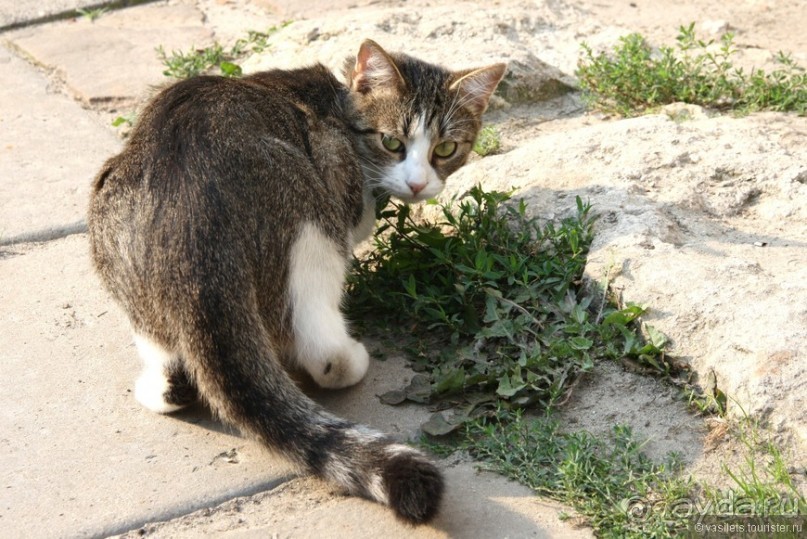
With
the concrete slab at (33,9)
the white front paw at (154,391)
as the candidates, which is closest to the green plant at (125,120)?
the concrete slab at (33,9)

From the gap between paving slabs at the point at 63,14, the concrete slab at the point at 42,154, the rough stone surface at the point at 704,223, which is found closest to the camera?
the rough stone surface at the point at 704,223

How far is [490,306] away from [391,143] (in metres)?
0.88

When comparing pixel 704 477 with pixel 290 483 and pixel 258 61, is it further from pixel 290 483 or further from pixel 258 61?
pixel 258 61

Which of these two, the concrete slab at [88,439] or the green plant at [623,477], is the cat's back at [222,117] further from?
Result: the green plant at [623,477]

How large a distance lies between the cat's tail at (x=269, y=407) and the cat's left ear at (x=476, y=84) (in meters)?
1.70

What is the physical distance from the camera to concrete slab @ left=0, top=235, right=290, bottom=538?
127 inches

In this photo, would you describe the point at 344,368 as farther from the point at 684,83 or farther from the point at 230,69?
the point at 684,83

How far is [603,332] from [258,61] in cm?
328

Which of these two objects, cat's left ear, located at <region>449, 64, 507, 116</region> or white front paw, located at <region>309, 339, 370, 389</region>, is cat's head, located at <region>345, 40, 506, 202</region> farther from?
white front paw, located at <region>309, 339, 370, 389</region>

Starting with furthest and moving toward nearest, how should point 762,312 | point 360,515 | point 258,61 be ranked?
point 258,61
point 762,312
point 360,515

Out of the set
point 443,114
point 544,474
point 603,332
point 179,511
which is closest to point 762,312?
point 603,332

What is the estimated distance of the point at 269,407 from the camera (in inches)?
129

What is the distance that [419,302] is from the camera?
4.17 meters

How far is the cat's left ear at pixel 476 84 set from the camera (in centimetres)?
461
